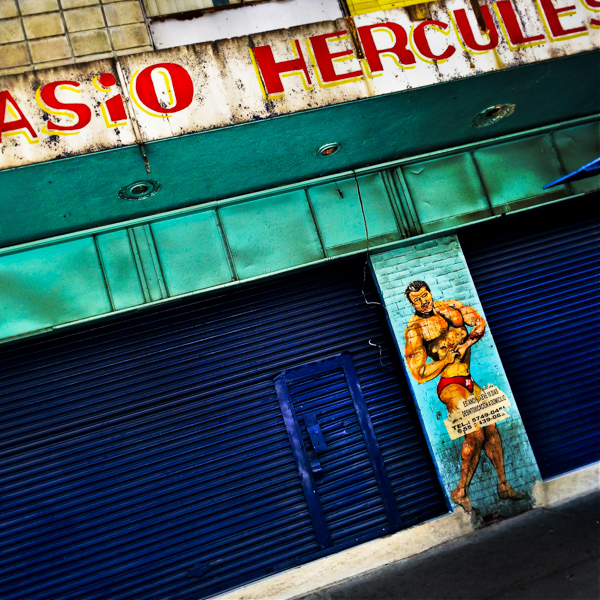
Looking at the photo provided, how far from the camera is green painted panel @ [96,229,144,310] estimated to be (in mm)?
5441

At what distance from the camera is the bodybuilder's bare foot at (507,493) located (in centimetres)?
550

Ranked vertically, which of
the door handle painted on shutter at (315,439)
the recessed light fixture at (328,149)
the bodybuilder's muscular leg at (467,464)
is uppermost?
the recessed light fixture at (328,149)

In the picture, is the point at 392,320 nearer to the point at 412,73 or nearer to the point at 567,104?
the point at 412,73

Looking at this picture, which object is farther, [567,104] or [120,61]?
[567,104]

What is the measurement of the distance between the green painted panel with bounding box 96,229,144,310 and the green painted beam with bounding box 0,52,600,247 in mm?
239

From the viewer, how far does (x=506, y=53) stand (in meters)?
4.72

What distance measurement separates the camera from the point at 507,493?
550 centimetres

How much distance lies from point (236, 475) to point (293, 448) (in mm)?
782

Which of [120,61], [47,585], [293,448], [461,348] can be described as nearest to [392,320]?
[461,348]

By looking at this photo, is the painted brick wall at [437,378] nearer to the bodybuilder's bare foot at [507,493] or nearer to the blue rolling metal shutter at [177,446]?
the bodybuilder's bare foot at [507,493]

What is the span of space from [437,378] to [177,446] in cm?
341

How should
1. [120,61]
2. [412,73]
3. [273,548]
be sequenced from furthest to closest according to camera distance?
[273,548] → [412,73] → [120,61]

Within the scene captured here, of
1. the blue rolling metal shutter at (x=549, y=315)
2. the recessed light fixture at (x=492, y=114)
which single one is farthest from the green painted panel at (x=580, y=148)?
the recessed light fixture at (x=492, y=114)

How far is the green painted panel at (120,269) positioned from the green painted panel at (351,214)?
8.08 ft
